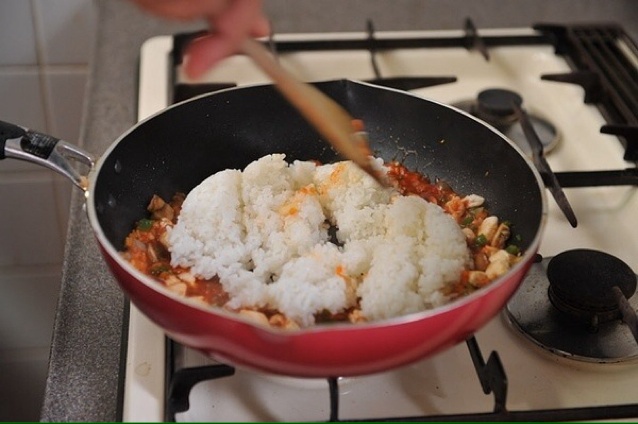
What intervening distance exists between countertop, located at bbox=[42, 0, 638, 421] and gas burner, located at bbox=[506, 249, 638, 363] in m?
0.38

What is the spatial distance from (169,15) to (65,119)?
726 millimetres

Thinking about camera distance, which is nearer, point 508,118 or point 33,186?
point 508,118

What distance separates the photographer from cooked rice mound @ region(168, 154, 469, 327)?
2.10 feet

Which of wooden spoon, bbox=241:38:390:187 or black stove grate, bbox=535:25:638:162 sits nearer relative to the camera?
wooden spoon, bbox=241:38:390:187

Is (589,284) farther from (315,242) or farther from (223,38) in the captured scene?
(223,38)

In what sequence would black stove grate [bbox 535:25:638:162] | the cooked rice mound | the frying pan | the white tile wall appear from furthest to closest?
the white tile wall → black stove grate [bbox 535:25:638:162] → the cooked rice mound → the frying pan

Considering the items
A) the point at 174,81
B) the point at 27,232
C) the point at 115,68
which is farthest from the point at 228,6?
the point at 27,232

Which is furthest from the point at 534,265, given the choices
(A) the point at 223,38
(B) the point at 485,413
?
(A) the point at 223,38

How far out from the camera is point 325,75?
1102mm

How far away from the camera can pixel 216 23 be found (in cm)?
62

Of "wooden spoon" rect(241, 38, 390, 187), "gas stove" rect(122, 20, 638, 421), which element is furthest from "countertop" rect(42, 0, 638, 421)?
"wooden spoon" rect(241, 38, 390, 187)

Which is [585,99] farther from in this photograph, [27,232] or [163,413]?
[27,232]

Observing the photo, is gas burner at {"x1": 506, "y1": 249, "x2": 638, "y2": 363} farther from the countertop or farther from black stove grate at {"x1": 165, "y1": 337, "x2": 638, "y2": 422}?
the countertop

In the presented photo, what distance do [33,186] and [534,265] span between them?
852 mm
